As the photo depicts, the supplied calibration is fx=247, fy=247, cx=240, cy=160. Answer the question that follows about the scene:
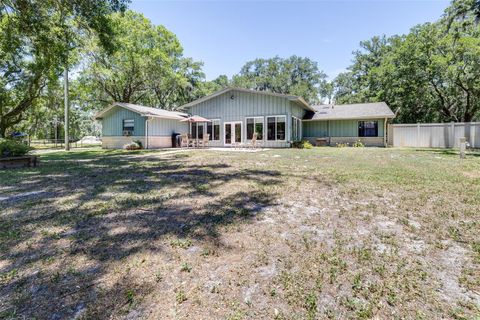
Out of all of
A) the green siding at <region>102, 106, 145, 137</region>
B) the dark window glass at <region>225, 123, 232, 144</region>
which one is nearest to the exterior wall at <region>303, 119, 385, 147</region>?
the dark window glass at <region>225, 123, 232, 144</region>

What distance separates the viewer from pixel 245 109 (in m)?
18.8

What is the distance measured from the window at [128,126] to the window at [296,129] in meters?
12.3

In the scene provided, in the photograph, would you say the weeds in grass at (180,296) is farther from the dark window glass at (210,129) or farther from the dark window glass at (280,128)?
the dark window glass at (210,129)

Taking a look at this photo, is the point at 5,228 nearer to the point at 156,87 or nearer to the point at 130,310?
the point at 130,310

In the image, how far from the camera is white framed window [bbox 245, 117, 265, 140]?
18422 millimetres

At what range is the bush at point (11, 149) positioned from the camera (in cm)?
845

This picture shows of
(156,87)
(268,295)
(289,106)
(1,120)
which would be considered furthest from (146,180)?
(156,87)

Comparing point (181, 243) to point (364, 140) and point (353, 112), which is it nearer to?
point (364, 140)

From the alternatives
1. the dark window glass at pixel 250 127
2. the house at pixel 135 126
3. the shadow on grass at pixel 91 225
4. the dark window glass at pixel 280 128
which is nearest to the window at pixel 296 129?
the dark window glass at pixel 280 128

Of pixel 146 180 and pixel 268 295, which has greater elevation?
pixel 146 180

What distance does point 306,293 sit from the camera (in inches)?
78.4

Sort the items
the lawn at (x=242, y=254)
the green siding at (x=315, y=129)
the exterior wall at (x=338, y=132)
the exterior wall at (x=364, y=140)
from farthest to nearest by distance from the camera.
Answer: the green siding at (x=315, y=129)
the exterior wall at (x=338, y=132)
the exterior wall at (x=364, y=140)
the lawn at (x=242, y=254)

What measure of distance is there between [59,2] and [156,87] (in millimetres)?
19959

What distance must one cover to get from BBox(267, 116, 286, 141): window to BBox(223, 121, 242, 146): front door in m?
2.33
